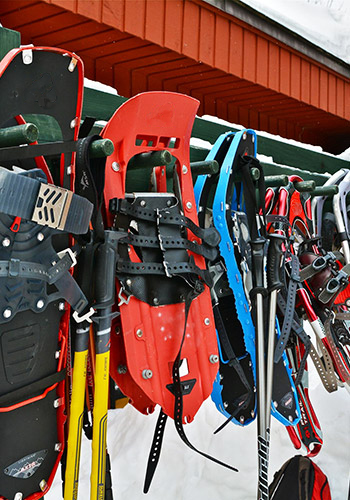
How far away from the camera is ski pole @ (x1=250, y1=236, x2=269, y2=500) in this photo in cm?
160

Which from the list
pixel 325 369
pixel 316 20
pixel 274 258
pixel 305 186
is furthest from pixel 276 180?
pixel 316 20

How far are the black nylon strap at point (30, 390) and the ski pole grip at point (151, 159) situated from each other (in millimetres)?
564

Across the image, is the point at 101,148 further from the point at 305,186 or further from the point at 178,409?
the point at 305,186

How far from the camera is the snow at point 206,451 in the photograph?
2229 mm

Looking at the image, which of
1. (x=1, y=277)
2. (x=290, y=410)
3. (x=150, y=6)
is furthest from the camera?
(x=150, y=6)

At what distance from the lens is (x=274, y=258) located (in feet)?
5.63

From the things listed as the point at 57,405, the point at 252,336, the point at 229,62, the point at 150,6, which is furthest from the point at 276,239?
the point at 229,62

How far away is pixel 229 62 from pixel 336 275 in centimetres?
287

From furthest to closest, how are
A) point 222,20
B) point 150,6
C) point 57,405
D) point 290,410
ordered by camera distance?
point 222,20
point 150,6
point 290,410
point 57,405

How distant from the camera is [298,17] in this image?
16.3 ft

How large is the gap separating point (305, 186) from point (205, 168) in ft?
2.23

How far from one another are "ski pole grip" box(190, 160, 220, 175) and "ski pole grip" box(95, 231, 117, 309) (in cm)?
48

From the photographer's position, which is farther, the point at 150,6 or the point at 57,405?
the point at 150,6

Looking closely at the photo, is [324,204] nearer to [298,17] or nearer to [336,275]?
[336,275]
